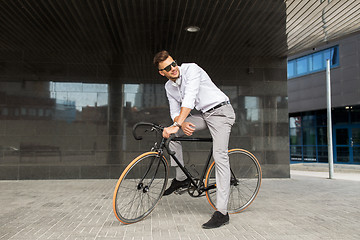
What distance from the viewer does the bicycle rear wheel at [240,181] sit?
139 inches

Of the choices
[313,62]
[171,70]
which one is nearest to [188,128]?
[171,70]

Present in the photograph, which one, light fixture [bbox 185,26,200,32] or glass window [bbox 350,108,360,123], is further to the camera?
glass window [bbox 350,108,360,123]

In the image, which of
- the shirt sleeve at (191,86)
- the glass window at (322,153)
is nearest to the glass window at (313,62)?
the glass window at (322,153)

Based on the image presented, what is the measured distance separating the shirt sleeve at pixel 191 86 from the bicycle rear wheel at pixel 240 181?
94 cm

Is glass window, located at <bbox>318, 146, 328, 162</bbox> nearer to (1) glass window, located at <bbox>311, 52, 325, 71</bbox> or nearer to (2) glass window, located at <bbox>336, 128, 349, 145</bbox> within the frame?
(2) glass window, located at <bbox>336, 128, 349, 145</bbox>

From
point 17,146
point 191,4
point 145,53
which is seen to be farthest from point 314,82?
point 17,146

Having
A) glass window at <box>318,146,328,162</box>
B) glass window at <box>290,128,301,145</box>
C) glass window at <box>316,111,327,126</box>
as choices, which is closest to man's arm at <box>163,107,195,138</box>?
glass window at <box>318,146,328,162</box>

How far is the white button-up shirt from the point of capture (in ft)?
10.3

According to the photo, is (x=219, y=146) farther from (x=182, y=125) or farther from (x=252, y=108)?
(x=252, y=108)

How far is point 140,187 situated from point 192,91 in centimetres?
123

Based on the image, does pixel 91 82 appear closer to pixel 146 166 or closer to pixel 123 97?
pixel 123 97

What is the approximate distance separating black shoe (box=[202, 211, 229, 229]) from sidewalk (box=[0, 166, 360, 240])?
0.07m

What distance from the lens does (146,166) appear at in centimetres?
309

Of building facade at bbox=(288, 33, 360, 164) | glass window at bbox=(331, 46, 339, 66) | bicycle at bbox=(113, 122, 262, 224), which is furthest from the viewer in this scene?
glass window at bbox=(331, 46, 339, 66)
